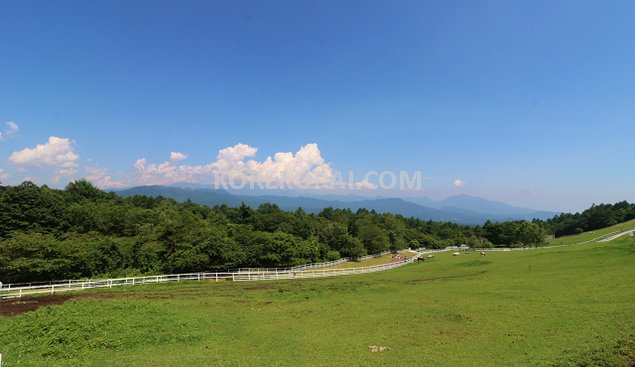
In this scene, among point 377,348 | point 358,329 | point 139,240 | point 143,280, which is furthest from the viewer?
point 139,240

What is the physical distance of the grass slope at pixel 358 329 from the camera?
11.1 metres

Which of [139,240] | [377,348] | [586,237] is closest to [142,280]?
[139,240]

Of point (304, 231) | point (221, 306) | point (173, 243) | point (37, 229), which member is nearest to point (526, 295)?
point (221, 306)

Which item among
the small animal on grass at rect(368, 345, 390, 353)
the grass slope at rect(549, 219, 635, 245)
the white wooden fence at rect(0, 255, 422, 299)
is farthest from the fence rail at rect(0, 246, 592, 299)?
the grass slope at rect(549, 219, 635, 245)

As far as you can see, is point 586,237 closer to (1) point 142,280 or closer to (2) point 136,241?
(1) point 142,280

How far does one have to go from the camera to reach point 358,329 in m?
14.4

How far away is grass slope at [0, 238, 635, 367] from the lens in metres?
11.1

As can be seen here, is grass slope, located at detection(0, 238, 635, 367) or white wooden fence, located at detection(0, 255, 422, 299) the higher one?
grass slope, located at detection(0, 238, 635, 367)

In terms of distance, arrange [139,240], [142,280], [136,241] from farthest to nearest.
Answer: [139,240], [136,241], [142,280]

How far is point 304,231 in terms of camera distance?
79500 mm

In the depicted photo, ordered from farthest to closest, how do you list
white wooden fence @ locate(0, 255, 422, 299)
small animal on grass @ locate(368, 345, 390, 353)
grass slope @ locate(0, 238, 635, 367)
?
white wooden fence @ locate(0, 255, 422, 299) < small animal on grass @ locate(368, 345, 390, 353) < grass slope @ locate(0, 238, 635, 367)

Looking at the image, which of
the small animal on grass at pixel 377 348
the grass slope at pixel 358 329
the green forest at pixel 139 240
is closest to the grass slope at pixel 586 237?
the green forest at pixel 139 240

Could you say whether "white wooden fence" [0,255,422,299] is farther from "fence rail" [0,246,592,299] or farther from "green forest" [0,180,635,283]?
"green forest" [0,180,635,283]

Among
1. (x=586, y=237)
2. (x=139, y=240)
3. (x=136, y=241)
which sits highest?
(x=139, y=240)
